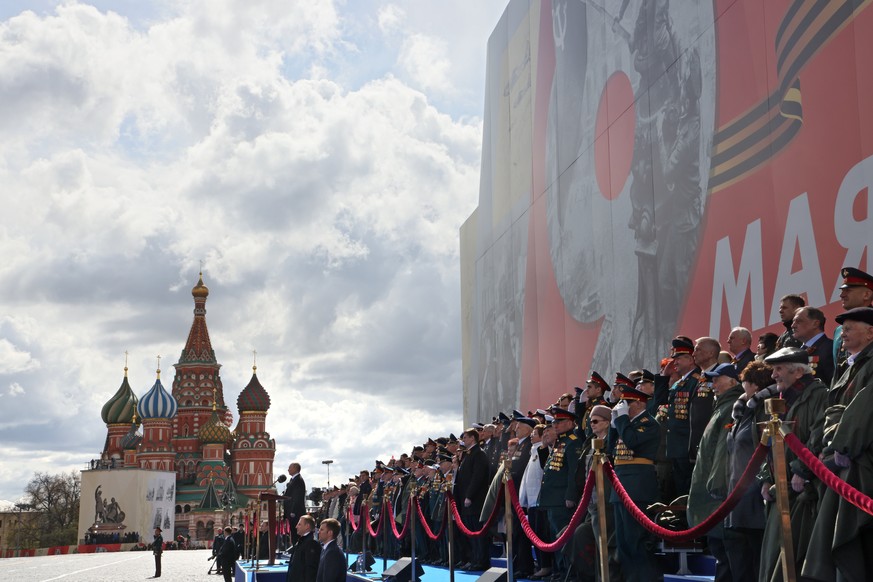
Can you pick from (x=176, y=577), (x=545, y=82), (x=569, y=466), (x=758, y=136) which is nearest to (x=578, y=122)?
(x=545, y=82)

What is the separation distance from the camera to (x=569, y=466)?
27.1ft

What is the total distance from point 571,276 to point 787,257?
745cm

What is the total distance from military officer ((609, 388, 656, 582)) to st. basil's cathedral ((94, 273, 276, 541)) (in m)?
68.6

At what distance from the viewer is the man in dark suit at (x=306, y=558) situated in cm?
938

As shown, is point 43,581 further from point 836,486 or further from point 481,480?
point 836,486

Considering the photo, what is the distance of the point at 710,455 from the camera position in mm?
6031

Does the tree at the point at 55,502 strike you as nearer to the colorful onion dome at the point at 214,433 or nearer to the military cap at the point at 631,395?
the colorful onion dome at the point at 214,433

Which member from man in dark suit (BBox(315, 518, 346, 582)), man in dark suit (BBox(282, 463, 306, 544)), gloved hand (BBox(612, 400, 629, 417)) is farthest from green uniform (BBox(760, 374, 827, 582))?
man in dark suit (BBox(282, 463, 306, 544))

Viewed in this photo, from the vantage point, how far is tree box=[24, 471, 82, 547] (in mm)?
85812

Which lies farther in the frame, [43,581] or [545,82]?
[43,581]

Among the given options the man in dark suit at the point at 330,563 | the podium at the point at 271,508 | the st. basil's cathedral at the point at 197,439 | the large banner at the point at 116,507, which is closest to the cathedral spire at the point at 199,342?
the st. basil's cathedral at the point at 197,439

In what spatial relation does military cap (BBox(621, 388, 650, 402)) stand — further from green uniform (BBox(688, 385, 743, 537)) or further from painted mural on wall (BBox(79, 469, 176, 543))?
painted mural on wall (BBox(79, 469, 176, 543))

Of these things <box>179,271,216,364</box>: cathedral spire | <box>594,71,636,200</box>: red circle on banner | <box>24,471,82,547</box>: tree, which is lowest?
Result: <box>24,471,82,547</box>: tree

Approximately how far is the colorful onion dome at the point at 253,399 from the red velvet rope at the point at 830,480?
8098 centimetres
